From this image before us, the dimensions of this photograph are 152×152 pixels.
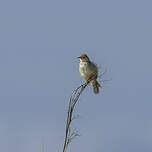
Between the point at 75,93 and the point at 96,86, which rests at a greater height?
the point at 96,86

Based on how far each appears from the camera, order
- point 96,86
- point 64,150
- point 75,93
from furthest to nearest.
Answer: point 96,86
point 75,93
point 64,150

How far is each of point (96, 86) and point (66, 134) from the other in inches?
183

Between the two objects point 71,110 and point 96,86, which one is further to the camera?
point 96,86

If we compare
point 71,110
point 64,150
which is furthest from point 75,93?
point 64,150

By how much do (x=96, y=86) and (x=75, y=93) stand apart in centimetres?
436

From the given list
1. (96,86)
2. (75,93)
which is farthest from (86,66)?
(75,93)

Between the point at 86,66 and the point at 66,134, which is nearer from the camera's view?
the point at 66,134

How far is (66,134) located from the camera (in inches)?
81.4

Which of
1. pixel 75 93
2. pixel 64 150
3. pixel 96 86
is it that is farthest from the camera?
pixel 96 86

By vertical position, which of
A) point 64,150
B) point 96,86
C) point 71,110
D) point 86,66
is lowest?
point 64,150

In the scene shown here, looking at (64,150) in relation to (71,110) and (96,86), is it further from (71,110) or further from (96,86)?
(96,86)

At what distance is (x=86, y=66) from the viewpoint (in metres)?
7.09

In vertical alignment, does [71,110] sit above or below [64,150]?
above

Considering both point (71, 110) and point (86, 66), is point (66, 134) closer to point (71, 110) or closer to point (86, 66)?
point (71, 110)
